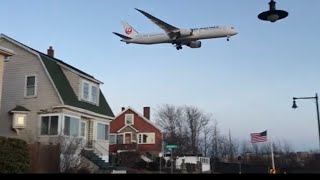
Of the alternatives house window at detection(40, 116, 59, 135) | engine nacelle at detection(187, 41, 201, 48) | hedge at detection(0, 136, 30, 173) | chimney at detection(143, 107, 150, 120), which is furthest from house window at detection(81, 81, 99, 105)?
chimney at detection(143, 107, 150, 120)

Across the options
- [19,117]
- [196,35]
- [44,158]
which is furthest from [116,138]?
[44,158]

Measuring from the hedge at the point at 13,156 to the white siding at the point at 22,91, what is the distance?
10036mm

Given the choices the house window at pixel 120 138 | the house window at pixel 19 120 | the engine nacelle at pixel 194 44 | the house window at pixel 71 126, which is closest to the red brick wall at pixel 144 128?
the house window at pixel 120 138

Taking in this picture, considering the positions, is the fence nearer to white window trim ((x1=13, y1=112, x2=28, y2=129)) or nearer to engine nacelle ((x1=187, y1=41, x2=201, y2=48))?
white window trim ((x1=13, y1=112, x2=28, y2=129))

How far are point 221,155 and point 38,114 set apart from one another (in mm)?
72782

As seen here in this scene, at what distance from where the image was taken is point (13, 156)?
22156mm

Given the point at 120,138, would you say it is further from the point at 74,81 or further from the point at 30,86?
the point at 30,86

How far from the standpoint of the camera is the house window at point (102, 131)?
38719mm

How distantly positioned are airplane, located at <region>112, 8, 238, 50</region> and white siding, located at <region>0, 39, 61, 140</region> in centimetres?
712

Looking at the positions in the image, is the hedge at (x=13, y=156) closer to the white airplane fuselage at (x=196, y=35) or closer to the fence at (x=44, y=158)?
the fence at (x=44, y=158)

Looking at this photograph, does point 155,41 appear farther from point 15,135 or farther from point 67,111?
point 15,135

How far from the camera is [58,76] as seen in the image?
3497 cm

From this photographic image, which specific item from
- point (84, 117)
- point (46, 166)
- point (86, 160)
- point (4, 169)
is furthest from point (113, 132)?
point (4, 169)

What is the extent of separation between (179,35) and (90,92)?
1149 centimetres
